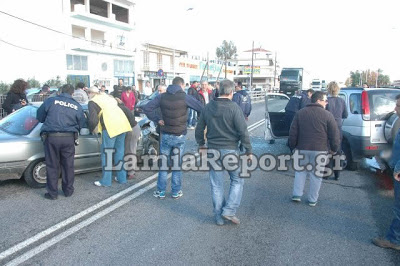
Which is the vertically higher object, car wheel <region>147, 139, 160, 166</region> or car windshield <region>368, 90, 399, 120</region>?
car windshield <region>368, 90, 399, 120</region>

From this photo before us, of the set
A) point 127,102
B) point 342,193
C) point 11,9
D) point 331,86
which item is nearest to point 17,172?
point 342,193

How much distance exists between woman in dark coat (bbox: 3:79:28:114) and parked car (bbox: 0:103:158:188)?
2.61 metres

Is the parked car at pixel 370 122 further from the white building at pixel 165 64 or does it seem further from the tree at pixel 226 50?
the tree at pixel 226 50

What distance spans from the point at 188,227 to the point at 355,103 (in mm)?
4462

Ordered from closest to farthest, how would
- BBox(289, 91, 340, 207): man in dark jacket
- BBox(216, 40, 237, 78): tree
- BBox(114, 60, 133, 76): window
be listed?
BBox(289, 91, 340, 207): man in dark jacket
BBox(114, 60, 133, 76): window
BBox(216, 40, 237, 78): tree

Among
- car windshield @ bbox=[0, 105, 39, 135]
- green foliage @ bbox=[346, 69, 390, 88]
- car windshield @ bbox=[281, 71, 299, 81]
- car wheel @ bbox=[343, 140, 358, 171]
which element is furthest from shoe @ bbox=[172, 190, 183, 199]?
green foliage @ bbox=[346, 69, 390, 88]

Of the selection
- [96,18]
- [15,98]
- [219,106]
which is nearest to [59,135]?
[219,106]

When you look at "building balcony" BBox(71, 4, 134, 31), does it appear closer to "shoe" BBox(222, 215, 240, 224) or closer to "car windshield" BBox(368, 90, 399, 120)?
"car windshield" BBox(368, 90, 399, 120)

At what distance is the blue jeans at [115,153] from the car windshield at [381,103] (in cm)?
467

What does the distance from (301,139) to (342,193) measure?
1.39 m

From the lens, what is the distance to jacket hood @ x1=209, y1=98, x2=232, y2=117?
4.21 m

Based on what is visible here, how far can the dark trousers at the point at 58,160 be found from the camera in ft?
17.2

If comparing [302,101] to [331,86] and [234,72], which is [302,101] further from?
[234,72]
